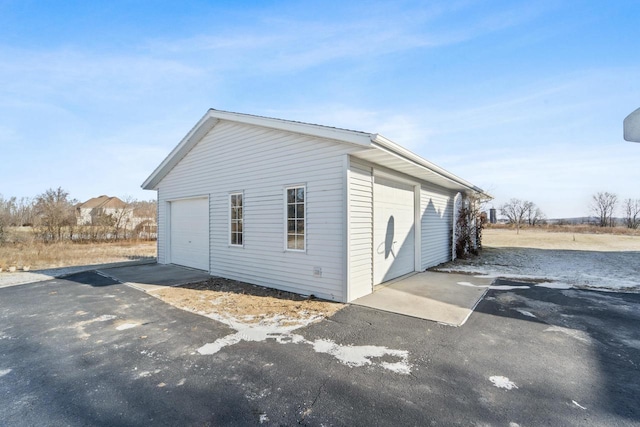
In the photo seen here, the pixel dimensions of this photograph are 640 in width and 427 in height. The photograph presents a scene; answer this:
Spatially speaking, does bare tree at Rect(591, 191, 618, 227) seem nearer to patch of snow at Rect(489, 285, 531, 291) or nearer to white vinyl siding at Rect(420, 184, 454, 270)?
white vinyl siding at Rect(420, 184, 454, 270)

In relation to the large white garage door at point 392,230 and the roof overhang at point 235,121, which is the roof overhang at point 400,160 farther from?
the large white garage door at point 392,230

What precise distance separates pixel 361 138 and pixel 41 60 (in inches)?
335

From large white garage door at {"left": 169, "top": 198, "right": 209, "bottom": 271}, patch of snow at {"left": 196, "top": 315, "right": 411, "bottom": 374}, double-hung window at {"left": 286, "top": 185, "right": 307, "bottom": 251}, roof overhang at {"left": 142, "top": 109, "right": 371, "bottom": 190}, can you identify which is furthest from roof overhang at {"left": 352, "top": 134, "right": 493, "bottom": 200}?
large white garage door at {"left": 169, "top": 198, "right": 209, "bottom": 271}

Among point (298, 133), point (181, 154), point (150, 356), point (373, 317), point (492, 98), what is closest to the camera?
point (150, 356)

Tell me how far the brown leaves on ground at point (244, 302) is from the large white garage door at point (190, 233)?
213 centimetres

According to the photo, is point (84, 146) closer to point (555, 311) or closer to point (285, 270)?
point (285, 270)

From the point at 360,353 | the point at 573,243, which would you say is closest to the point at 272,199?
the point at 360,353

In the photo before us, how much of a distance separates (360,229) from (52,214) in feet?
67.6

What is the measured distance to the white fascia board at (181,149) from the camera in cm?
808

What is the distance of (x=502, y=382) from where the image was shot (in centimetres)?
276

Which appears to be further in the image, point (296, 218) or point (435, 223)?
point (435, 223)

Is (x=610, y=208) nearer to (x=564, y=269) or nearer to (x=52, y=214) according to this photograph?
(x=564, y=269)

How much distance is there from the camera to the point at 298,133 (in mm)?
6031

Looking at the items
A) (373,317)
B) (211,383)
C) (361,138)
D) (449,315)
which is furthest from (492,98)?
(211,383)
